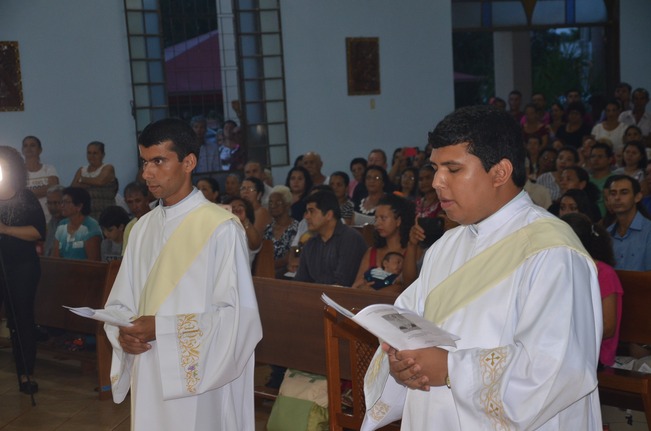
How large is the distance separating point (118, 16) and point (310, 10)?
7.96ft

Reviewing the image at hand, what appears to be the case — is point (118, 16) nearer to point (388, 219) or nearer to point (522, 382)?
point (388, 219)

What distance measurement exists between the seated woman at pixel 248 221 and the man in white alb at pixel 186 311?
261 cm

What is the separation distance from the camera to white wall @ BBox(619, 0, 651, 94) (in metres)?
12.3

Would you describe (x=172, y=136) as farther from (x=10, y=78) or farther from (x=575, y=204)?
(x=10, y=78)

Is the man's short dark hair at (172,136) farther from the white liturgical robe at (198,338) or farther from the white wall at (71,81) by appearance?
the white wall at (71,81)

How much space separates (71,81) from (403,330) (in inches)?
321

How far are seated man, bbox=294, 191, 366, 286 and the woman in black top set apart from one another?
163cm

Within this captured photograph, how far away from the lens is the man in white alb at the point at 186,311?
2881mm

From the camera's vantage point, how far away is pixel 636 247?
4.95m

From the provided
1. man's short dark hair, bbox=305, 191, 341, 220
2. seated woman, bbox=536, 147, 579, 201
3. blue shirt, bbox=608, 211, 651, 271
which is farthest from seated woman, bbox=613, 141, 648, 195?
man's short dark hair, bbox=305, 191, 341, 220

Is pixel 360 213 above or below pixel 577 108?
below

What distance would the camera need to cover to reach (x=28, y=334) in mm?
5539

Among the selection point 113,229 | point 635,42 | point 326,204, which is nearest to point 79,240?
point 113,229

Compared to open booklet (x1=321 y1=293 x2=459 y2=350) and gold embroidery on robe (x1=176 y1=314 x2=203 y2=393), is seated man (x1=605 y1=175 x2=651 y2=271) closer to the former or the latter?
gold embroidery on robe (x1=176 y1=314 x2=203 y2=393)
